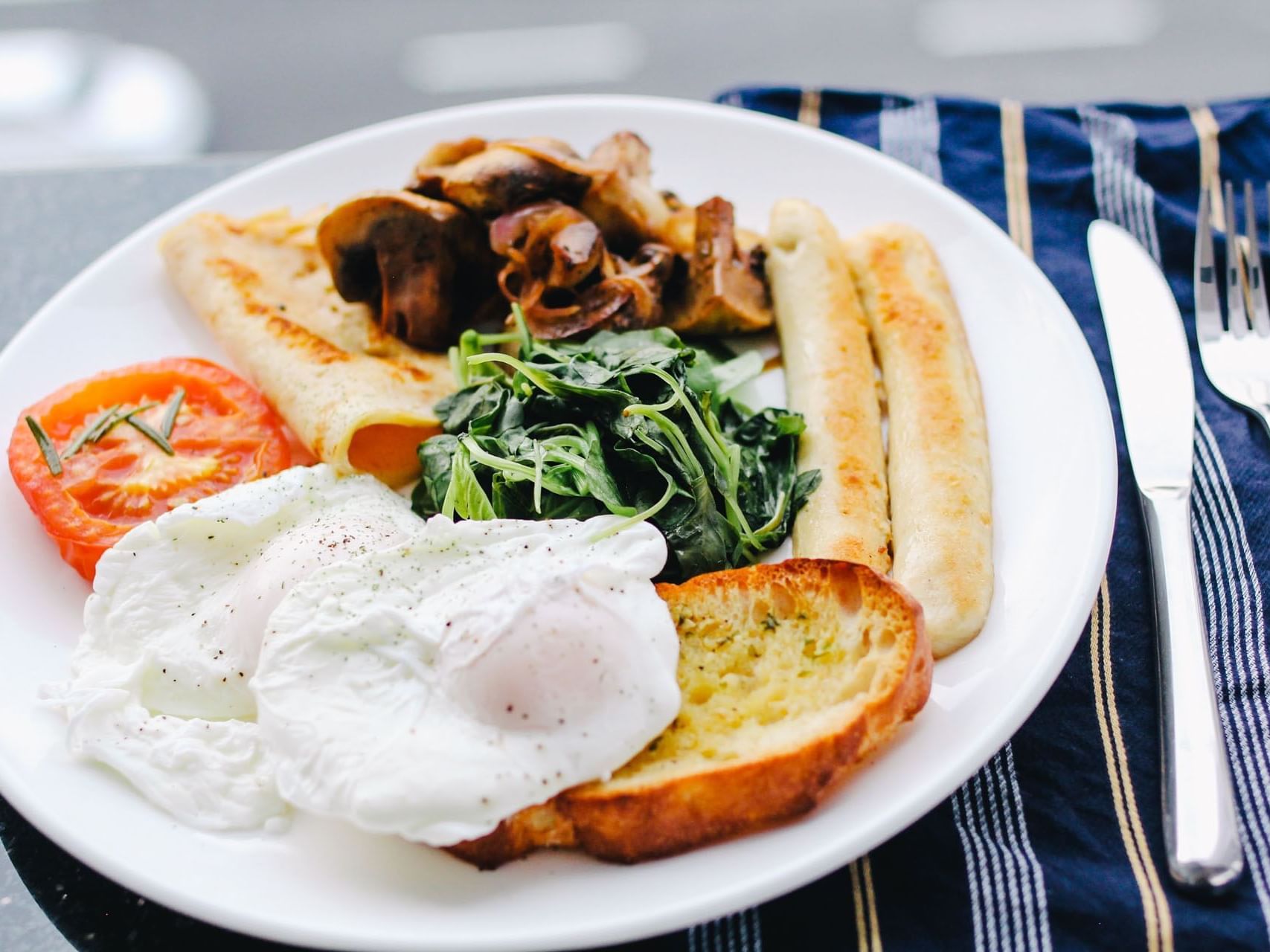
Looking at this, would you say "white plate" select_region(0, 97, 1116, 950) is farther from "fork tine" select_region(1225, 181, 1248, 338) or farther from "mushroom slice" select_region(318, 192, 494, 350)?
"fork tine" select_region(1225, 181, 1248, 338)

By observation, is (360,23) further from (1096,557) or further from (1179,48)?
(1096,557)

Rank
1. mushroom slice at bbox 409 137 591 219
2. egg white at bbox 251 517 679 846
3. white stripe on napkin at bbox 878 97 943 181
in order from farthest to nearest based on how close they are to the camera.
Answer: white stripe on napkin at bbox 878 97 943 181
mushroom slice at bbox 409 137 591 219
egg white at bbox 251 517 679 846

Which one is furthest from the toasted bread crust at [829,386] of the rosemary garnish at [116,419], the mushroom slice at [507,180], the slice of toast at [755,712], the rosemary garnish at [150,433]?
the rosemary garnish at [116,419]

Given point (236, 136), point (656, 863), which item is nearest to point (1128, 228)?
point (656, 863)

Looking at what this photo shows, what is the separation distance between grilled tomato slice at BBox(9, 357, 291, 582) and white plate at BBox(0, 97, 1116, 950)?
15 centimetres

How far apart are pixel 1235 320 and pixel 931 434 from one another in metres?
1.40

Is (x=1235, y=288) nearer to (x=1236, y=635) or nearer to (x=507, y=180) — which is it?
(x=1236, y=635)

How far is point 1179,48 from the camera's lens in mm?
7453

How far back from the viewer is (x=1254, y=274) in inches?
156

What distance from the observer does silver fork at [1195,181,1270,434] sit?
3.76m

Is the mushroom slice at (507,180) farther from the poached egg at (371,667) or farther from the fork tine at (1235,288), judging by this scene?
the fork tine at (1235,288)

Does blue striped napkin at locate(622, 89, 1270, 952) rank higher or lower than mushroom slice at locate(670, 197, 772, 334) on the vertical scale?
lower

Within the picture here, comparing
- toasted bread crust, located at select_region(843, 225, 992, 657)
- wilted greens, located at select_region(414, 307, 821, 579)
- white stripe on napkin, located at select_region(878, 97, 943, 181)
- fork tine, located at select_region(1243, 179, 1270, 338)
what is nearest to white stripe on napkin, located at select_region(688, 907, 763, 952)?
toasted bread crust, located at select_region(843, 225, 992, 657)

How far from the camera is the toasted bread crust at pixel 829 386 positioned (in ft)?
10.3
